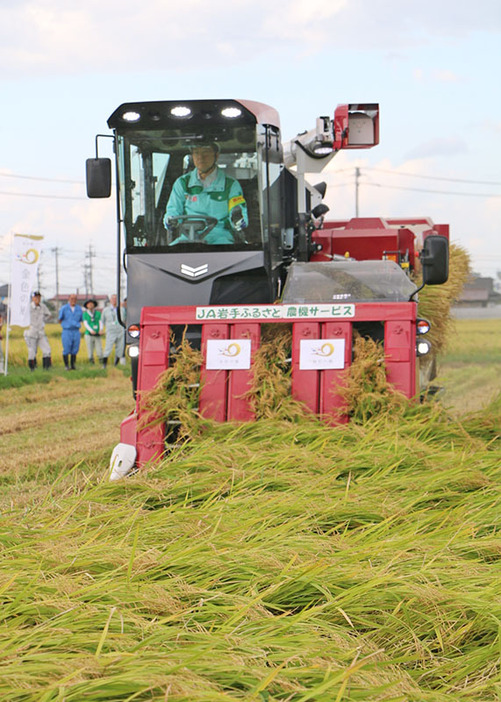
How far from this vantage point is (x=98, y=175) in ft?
21.3

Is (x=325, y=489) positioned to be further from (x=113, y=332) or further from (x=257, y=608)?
(x=113, y=332)

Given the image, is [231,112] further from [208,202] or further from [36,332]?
[36,332]

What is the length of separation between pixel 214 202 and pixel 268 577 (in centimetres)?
431

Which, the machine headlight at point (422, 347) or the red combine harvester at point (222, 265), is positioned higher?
the red combine harvester at point (222, 265)

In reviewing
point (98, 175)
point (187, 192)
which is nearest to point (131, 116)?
point (98, 175)

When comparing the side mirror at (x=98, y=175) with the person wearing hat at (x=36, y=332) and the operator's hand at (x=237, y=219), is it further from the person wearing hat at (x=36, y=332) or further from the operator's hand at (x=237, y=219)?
the person wearing hat at (x=36, y=332)

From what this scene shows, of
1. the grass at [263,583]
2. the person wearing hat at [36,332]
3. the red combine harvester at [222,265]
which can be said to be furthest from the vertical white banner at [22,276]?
the grass at [263,583]

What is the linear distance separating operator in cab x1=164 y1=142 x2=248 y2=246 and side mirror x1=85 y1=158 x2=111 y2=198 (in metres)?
0.59

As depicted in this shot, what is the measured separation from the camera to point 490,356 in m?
22.1

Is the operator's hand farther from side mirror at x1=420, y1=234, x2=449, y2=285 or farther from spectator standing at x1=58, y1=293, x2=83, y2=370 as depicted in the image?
spectator standing at x1=58, y1=293, x2=83, y2=370

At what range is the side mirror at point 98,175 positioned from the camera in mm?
Answer: 6496

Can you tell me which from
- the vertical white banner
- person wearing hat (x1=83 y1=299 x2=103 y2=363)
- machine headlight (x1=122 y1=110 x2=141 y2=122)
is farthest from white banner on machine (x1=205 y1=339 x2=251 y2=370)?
person wearing hat (x1=83 y1=299 x2=103 y2=363)

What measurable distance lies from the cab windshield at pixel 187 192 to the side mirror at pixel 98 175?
384mm

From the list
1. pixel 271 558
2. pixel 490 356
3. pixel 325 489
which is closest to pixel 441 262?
pixel 325 489
